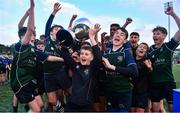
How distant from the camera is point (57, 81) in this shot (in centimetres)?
793

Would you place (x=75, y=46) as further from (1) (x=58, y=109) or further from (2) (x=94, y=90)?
(1) (x=58, y=109)

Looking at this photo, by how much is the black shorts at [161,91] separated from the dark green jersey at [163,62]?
105 mm

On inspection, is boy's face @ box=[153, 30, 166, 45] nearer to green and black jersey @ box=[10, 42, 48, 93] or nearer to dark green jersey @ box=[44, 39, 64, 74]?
dark green jersey @ box=[44, 39, 64, 74]

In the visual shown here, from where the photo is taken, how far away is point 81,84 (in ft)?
18.5

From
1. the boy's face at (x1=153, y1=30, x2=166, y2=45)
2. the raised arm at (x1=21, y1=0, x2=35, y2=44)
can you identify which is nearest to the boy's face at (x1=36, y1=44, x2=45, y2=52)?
the raised arm at (x1=21, y1=0, x2=35, y2=44)

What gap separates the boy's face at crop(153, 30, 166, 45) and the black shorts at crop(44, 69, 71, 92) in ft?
6.83

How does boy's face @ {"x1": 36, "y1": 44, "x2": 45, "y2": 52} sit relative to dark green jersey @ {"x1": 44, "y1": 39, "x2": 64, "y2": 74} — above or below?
above

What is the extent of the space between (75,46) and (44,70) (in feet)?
4.64

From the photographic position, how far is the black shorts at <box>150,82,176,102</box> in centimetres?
717

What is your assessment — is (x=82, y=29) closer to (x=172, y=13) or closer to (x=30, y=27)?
(x=30, y=27)

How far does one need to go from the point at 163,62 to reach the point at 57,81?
7.69 feet

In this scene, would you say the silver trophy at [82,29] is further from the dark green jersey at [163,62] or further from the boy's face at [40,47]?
the boy's face at [40,47]

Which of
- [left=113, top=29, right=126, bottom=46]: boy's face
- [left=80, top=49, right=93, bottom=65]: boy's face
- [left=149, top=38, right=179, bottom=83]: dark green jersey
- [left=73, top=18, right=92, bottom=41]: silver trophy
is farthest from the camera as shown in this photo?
[left=149, top=38, right=179, bottom=83]: dark green jersey

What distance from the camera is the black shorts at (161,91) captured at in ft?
23.5
